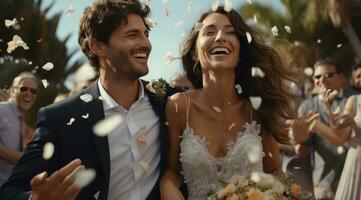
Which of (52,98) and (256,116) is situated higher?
(256,116)

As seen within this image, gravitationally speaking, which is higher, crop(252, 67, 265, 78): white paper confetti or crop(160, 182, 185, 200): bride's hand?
crop(252, 67, 265, 78): white paper confetti

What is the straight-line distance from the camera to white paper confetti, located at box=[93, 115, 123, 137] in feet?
14.9

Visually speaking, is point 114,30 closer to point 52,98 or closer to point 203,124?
point 203,124

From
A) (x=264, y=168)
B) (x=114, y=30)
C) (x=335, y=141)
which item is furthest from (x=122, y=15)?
(x=335, y=141)

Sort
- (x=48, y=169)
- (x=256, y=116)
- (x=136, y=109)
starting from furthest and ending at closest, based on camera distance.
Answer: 1. (x=256, y=116)
2. (x=136, y=109)
3. (x=48, y=169)

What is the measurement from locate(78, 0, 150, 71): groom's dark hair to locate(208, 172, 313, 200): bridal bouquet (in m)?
1.37

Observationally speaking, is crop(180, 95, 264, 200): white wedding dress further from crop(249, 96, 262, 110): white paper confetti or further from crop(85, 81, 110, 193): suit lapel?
crop(85, 81, 110, 193): suit lapel

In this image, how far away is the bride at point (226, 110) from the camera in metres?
4.82

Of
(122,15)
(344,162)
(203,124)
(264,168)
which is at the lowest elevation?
(344,162)

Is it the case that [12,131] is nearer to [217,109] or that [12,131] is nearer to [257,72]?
[217,109]

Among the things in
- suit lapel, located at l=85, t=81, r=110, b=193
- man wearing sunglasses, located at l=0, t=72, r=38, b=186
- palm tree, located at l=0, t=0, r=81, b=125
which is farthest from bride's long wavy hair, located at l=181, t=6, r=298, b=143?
palm tree, located at l=0, t=0, r=81, b=125

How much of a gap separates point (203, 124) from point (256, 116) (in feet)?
1.29

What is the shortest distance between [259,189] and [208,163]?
0.60 meters

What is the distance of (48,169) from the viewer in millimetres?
4402
